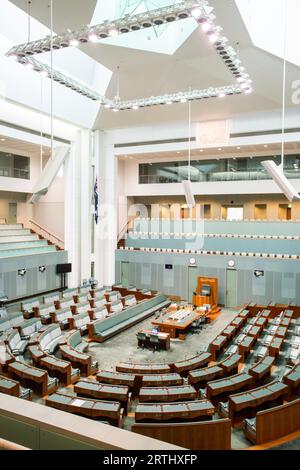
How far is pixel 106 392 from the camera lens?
269 inches

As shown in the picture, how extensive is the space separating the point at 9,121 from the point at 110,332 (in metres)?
9.57

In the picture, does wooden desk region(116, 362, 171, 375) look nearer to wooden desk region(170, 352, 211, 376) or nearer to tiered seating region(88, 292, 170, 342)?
wooden desk region(170, 352, 211, 376)

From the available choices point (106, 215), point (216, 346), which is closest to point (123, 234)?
point (106, 215)

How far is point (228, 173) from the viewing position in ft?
63.5

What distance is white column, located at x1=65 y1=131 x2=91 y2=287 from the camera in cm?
1830

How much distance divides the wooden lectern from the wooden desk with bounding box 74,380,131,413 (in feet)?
31.1

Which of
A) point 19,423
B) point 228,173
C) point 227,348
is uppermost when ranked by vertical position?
point 228,173

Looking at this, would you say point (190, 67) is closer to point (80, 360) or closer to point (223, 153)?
point (223, 153)

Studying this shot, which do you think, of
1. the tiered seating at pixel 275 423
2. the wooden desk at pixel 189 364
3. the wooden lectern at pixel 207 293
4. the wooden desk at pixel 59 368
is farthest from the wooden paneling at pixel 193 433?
the wooden lectern at pixel 207 293

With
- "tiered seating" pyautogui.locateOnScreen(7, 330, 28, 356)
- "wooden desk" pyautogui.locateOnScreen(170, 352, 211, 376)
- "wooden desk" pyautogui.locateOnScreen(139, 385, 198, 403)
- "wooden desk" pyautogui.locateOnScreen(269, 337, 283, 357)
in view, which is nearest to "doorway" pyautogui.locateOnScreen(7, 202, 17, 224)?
"tiered seating" pyautogui.locateOnScreen(7, 330, 28, 356)

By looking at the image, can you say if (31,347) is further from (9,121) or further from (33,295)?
(9,121)

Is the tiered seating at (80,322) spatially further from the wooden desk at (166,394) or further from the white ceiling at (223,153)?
the white ceiling at (223,153)

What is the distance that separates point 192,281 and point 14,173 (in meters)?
11.3

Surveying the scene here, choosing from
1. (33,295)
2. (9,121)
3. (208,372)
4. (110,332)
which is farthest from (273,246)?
(9,121)
